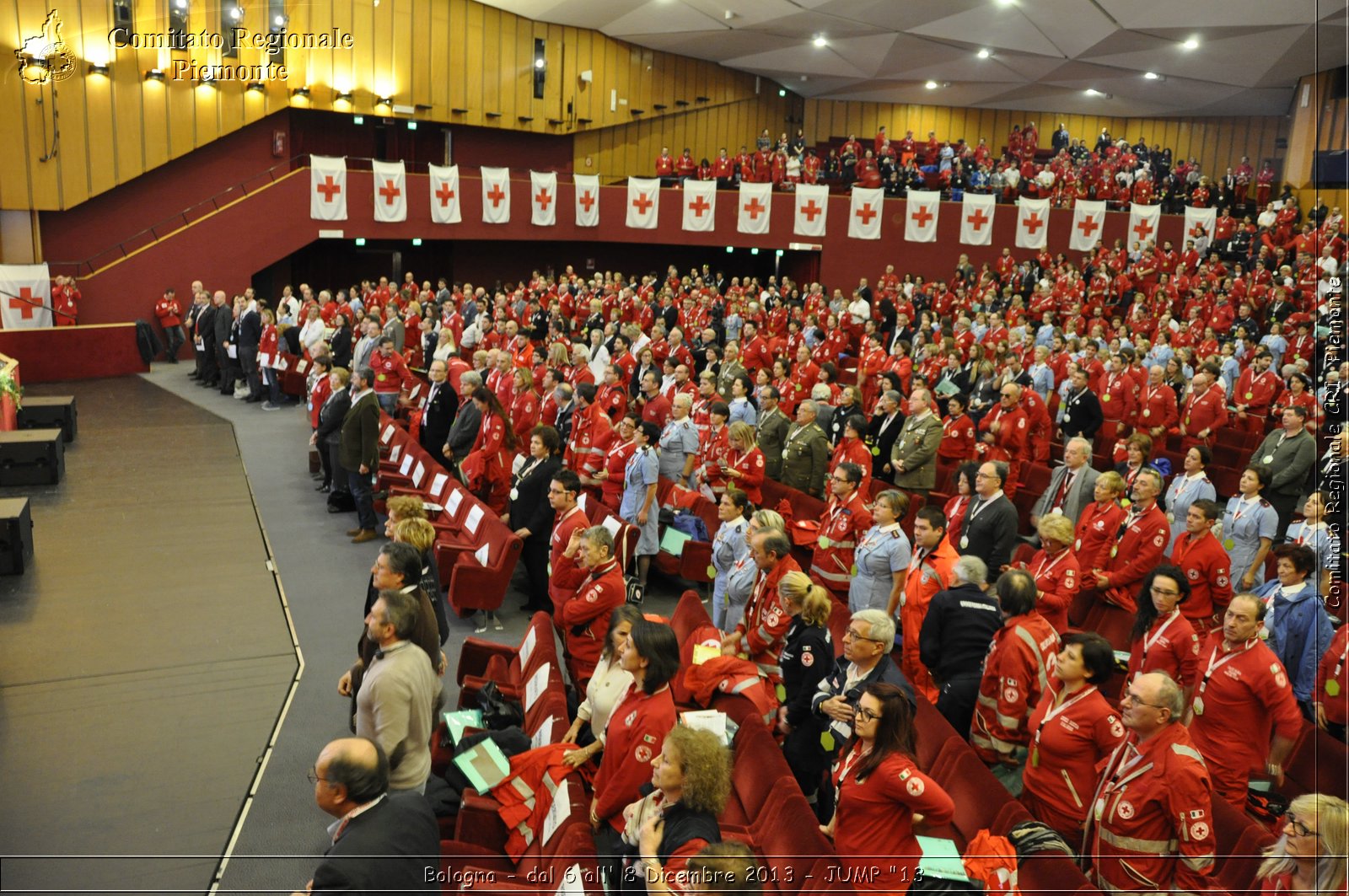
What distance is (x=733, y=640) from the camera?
17.4 feet

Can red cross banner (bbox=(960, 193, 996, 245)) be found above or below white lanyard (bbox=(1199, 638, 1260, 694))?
above

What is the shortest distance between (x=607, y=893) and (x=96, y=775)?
3326 mm

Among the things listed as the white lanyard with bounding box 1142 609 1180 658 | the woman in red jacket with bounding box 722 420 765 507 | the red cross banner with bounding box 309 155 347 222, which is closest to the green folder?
the white lanyard with bounding box 1142 609 1180 658

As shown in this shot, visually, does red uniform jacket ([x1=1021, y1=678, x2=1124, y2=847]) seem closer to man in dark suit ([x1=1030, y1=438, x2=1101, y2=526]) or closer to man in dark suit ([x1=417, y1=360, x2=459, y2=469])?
man in dark suit ([x1=1030, y1=438, x2=1101, y2=526])

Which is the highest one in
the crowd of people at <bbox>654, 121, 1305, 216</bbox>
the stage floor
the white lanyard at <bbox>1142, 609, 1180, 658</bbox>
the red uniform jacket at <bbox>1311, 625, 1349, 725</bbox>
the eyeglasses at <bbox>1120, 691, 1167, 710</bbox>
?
the crowd of people at <bbox>654, 121, 1305, 216</bbox>

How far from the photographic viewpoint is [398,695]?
13.0 ft

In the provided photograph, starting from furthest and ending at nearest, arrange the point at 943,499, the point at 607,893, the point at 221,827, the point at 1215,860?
the point at 943,499 → the point at 221,827 → the point at 1215,860 → the point at 607,893

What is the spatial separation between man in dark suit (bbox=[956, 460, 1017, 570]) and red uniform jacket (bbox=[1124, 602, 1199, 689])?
1639mm

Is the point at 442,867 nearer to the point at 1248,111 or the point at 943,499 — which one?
the point at 943,499

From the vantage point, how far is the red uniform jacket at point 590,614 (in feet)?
17.7

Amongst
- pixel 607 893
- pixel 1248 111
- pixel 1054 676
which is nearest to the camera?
pixel 607 893

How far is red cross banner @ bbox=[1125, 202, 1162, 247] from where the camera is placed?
23.6 meters

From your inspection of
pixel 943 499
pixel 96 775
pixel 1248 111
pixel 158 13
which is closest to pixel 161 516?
pixel 96 775

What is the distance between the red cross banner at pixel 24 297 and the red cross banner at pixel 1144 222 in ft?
75.3
